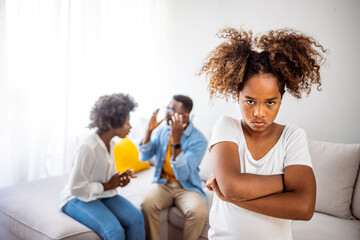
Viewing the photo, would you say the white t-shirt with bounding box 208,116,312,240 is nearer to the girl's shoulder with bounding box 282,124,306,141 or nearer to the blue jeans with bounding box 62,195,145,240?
the girl's shoulder with bounding box 282,124,306,141

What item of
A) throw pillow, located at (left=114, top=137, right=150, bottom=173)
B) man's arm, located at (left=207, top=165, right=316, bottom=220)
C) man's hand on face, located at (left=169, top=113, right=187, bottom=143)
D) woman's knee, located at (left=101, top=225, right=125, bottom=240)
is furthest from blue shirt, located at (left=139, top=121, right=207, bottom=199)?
man's arm, located at (left=207, top=165, right=316, bottom=220)

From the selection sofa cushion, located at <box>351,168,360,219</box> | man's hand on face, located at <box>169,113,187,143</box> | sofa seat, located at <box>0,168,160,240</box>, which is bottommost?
sofa seat, located at <box>0,168,160,240</box>

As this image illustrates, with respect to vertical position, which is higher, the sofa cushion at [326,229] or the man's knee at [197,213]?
the sofa cushion at [326,229]

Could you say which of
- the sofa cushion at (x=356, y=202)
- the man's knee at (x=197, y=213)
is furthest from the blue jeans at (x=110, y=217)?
the sofa cushion at (x=356, y=202)

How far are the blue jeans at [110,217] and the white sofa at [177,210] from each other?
44 millimetres

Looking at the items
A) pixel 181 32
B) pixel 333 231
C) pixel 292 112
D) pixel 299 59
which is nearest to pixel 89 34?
pixel 181 32

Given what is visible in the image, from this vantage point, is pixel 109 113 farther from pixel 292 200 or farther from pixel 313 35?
pixel 313 35

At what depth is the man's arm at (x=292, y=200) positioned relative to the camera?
872 mm

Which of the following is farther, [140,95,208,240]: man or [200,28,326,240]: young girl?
[140,95,208,240]: man

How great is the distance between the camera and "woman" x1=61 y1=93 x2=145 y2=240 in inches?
65.4

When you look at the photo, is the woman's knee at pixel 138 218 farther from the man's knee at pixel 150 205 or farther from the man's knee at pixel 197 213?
the man's knee at pixel 197 213

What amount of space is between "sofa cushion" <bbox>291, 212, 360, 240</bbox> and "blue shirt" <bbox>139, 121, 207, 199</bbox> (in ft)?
2.22

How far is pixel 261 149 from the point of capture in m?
0.96

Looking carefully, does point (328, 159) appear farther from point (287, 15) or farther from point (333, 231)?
point (287, 15)
